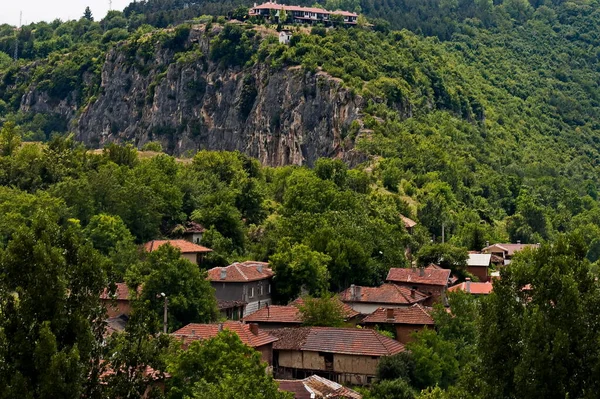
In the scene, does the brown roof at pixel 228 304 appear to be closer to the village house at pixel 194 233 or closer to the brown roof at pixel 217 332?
the brown roof at pixel 217 332

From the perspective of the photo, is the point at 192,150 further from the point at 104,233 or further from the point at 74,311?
the point at 74,311

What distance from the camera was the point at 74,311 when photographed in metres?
37.0

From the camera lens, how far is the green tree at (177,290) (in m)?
70.4

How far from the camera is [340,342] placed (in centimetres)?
6869

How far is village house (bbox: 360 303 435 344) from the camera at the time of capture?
73.9 m

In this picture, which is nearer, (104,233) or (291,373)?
(291,373)

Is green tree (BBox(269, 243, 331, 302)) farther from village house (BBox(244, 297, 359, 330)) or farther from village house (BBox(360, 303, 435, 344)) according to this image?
village house (BBox(360, 303, 435, 344))

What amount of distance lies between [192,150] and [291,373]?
11810 cm

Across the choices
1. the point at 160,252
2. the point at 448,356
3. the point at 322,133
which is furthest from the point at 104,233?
the point at 322,133

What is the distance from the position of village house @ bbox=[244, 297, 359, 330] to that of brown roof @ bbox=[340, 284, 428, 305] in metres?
3.80

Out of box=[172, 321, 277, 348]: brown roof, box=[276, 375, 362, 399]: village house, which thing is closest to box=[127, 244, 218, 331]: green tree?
box=[172, 321, 277, 348]: brown roof

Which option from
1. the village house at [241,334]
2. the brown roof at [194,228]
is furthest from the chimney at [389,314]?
the brown roof at [194,228]

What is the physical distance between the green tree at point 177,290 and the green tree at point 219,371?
15.2 m

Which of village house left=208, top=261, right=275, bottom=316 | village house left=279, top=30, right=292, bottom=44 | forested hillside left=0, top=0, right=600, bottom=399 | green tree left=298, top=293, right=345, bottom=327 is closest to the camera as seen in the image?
forested hillside left=0, top=0, right=600, bottom=399
